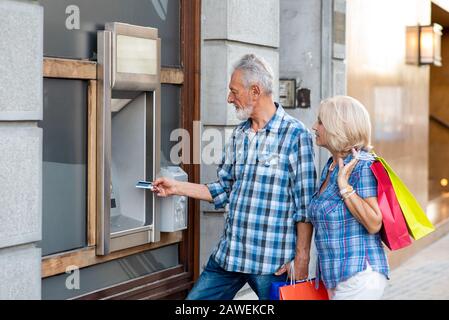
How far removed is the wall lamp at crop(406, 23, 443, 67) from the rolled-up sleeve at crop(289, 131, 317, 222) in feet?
22.1

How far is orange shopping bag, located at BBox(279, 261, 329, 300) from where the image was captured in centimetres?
439

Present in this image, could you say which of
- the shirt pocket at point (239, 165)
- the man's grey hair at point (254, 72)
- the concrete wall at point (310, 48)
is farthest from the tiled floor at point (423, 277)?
the man's grey hair at point (254, 72)

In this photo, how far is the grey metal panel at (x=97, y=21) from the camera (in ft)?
16.1

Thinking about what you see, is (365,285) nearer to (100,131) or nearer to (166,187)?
(166,187)

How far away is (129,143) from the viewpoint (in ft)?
18.5

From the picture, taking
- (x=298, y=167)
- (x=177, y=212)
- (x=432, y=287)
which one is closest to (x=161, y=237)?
(x=177, y=212)

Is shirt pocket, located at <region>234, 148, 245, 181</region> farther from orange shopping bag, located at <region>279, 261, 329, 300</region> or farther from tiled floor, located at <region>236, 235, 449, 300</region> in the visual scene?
tiled floor, located at <region>236, 235, 449, 300</region>

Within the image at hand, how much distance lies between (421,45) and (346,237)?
25.0ft

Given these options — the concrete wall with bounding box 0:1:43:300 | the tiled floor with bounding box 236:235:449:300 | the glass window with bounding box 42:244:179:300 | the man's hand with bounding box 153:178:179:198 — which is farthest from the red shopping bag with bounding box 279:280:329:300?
the tiled floor with bounding box 236:235:449:300

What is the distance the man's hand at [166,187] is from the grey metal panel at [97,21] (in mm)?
757

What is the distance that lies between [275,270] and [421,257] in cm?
693

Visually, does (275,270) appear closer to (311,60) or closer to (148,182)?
(148,182)

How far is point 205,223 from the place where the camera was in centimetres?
639

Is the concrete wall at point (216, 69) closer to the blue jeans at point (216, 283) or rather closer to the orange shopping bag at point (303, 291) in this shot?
the blue jeans at point (216, 283)
